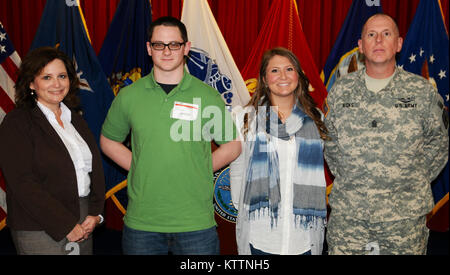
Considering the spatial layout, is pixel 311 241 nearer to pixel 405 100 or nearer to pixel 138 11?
pixel 405 100

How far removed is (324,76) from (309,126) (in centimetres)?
186

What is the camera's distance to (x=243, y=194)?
2172 mm

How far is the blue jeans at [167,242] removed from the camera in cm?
194

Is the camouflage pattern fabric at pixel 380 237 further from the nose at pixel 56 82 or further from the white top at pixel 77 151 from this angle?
the nose at pixel 56 82

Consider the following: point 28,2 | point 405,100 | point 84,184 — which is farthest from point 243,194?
point 28,2

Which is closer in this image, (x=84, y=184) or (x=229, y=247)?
(x=84, y=184)

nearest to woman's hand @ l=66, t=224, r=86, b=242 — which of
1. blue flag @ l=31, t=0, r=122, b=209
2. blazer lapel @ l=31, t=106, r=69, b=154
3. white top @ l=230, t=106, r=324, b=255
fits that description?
blazer lapel @ l=31, t=106, r=69, b=154

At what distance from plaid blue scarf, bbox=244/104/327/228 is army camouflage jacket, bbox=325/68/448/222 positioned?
0.57 ft

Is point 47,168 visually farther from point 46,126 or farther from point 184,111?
point 184,111

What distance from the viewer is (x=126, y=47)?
11.8 feet

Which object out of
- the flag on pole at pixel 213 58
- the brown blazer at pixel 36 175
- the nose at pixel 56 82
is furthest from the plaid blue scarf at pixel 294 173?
the flag on pole at pixel 213 58

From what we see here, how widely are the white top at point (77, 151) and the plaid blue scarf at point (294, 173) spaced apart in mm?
914

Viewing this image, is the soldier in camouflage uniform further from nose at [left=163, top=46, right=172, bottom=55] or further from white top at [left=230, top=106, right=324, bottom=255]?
nose at [left=163, top=46, right=172, bottom=55]

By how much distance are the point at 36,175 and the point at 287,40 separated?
102 inches
